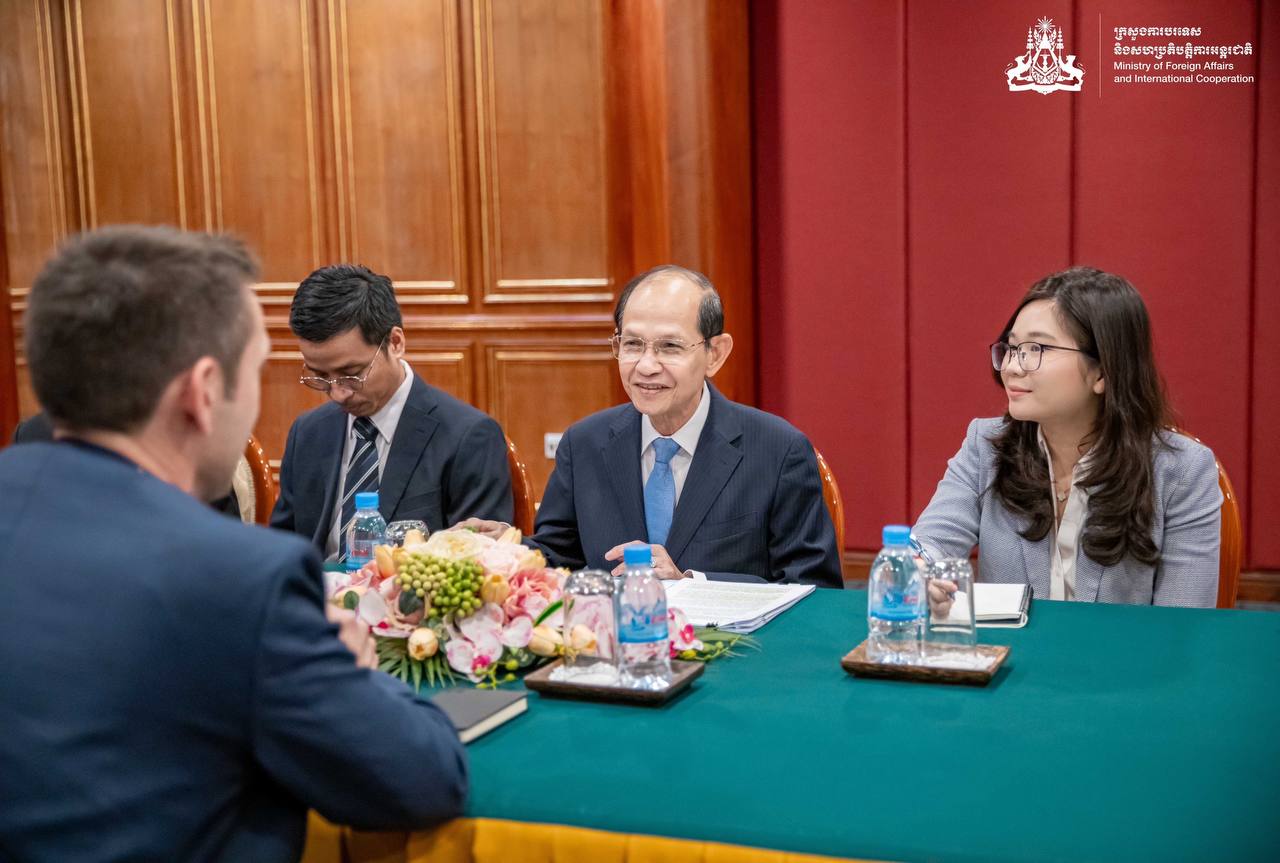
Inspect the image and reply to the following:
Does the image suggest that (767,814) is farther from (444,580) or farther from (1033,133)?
(1033,133)

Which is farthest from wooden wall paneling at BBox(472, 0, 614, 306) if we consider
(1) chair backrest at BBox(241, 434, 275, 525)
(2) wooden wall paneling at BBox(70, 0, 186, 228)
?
(1) chair backrest at BBox(241, 434, 275, 525)

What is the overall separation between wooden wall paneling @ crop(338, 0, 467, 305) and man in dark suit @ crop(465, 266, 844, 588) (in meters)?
3.00

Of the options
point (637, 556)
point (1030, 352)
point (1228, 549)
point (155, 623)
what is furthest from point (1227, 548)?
point (155, 623)

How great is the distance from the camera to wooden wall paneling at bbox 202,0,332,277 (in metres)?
5.90

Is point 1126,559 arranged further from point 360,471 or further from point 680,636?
point 360,471

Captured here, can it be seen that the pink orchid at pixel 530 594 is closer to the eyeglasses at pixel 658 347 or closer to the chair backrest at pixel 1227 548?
the eyeglasses at pixel 658 347

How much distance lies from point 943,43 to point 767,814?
13.8 ft

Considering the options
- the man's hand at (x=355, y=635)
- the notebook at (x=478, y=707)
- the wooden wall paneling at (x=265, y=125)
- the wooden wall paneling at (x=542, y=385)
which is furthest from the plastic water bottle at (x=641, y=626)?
the wooden wall paneling at (x=265, y=125)

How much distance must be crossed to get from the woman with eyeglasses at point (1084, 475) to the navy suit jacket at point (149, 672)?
1.73 m

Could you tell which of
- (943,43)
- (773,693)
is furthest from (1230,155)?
(773,693)

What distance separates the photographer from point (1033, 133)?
493 centimetres

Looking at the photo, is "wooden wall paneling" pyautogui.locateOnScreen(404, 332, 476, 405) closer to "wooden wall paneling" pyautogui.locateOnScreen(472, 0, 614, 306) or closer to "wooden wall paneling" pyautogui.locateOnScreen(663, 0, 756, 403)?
"wooden wall paneling" pyautogui.locateOnScreen(472, 0, 614, 306)

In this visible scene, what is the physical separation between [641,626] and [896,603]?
40 cm

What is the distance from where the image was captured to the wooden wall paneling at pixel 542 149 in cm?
546
